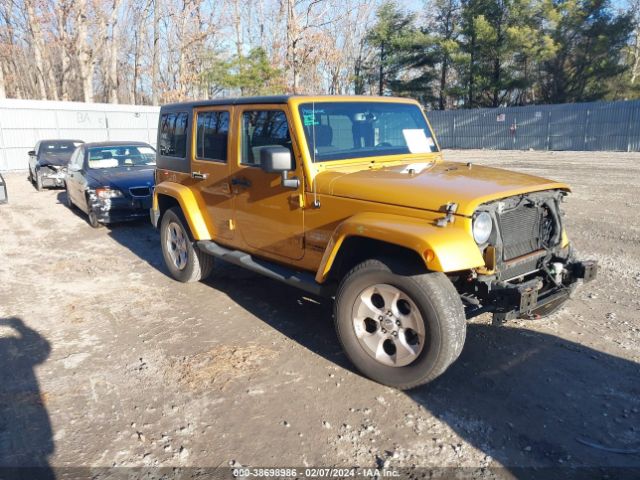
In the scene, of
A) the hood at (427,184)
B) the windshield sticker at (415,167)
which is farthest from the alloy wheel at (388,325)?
the windshield sticker at (415,167)

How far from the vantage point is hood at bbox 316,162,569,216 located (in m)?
3.40

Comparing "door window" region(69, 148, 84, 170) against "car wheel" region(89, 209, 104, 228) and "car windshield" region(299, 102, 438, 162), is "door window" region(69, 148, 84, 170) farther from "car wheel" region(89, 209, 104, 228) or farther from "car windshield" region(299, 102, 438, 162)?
"car windshield" region(299, 102, 438, 162)

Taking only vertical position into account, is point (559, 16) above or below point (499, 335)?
above

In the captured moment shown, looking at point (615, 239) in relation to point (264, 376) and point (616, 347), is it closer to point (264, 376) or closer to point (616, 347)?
point (616, 347)

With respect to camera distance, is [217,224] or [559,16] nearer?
[217,224]

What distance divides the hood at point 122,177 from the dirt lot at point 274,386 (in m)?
3.43

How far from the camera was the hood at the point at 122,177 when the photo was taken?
9.31 m

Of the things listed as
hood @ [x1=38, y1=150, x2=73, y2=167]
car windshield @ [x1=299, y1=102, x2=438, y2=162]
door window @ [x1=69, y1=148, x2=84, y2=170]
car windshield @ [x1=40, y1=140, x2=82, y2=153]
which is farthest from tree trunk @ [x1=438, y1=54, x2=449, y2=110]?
car windshield @ [x1=299, y1=102, x2=438, y2=162]

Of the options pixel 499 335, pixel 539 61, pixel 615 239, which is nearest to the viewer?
pixel 499 335

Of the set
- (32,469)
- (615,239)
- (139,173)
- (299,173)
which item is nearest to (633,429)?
(299,173)

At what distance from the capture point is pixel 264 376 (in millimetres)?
3916

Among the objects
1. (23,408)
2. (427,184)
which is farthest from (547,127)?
(23,408)

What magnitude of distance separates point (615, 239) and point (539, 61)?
103 ft

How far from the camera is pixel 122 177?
31.4 feet
